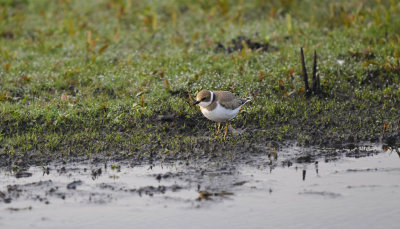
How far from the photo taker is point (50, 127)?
9.22m

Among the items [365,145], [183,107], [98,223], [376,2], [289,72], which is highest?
[376,2]

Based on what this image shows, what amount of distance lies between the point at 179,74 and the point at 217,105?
106 inches

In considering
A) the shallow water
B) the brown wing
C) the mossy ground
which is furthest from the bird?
the shallow water

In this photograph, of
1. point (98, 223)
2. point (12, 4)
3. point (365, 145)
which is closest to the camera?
point (98, 223)

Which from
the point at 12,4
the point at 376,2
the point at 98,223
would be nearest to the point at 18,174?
the point at 98,223

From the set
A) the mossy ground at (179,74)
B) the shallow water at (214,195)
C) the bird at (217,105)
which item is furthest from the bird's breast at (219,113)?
the shallow water at (214,195)

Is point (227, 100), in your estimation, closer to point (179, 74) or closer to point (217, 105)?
point (217, 105)

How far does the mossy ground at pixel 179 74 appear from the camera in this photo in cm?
889

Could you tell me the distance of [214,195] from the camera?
700 centimetres

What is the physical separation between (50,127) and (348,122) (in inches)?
185

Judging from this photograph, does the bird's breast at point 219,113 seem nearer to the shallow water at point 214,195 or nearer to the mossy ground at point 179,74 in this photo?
the mossy ground at point 179,74

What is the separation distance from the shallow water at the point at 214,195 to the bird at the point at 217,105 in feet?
2.79

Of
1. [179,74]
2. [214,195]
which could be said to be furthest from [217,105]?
[179,74]

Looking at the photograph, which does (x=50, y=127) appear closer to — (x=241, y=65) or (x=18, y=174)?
(x=18, y=174)
